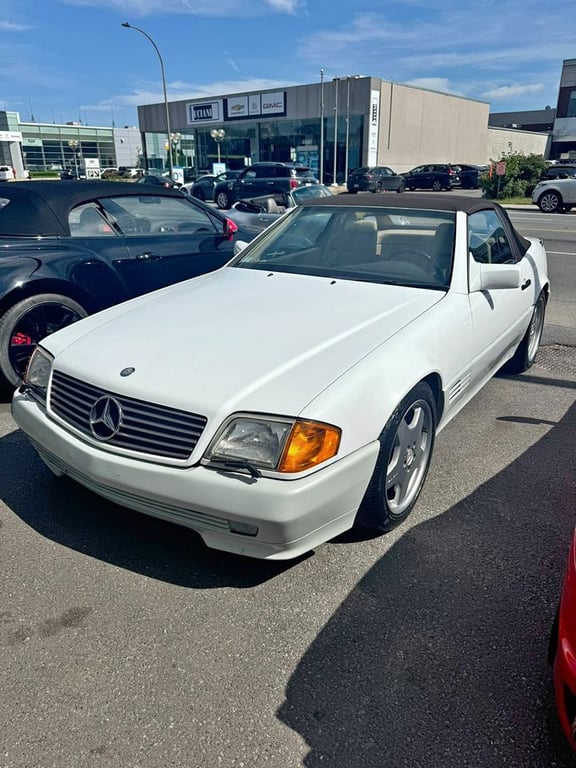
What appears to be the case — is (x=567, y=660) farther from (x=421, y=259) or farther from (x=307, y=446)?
(x=421, y=259)

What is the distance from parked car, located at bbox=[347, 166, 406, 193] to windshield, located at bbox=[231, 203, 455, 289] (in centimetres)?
2912

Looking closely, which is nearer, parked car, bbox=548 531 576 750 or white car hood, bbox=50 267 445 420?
parked car, bbox=548 531 576 750

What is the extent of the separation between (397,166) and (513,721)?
48755 millimetres

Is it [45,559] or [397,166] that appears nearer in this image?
[45,559]

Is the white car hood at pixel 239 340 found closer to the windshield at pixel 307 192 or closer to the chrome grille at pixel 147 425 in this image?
the chrome grille at pixel 147 425

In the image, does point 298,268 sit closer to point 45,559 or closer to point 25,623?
point 45,559

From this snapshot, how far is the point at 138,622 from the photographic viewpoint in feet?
7.22

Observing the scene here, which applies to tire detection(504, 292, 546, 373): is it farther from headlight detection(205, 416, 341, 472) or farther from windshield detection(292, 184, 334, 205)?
windshield detection(292, 184, 334, 205)

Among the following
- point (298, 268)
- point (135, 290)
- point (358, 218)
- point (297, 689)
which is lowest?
point (297, 689)

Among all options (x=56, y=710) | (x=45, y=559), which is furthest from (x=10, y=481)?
(x=56, y=710)

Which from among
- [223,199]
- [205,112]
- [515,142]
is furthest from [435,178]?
[515,142]

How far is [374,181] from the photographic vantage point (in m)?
31.8

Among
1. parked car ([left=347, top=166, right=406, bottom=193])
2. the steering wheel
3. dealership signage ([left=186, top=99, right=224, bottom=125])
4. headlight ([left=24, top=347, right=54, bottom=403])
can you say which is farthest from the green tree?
dealership signage ([left=186, top=99, right=224, bottom=125])

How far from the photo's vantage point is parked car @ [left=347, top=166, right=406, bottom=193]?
31.7m
